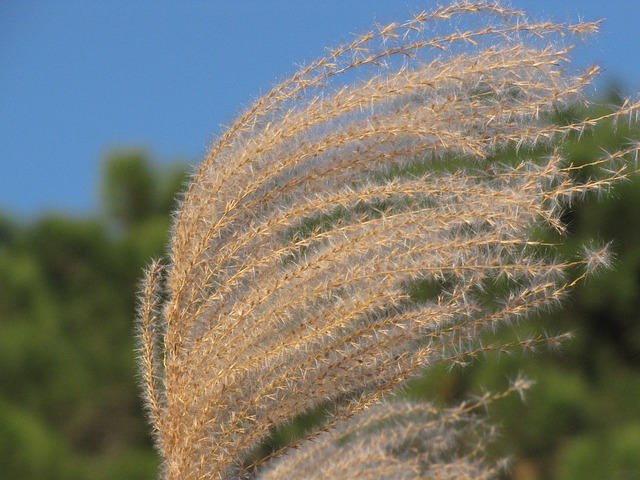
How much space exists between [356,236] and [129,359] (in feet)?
20.4

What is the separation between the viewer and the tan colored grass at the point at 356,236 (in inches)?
56.6

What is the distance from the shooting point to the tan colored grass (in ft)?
4.71

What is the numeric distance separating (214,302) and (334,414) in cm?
29

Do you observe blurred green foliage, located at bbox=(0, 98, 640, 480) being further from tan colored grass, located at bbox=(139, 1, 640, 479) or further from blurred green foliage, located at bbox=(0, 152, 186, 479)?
tan colored grass, located at bbox=(139, 1, 640, 479)

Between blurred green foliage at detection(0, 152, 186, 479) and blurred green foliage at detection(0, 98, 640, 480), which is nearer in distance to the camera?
blurred green foliage at detection(0, 98, 640, 480)

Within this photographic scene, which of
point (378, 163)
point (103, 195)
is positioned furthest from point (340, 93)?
point (103, 195)

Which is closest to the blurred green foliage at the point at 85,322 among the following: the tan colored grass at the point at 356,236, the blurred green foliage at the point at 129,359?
the blurred green foliage at the point at 129,359

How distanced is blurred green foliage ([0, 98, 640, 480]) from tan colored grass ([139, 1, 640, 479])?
4003 millimetres

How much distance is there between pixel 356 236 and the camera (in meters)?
1.44

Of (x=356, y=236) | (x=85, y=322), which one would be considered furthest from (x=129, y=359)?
(x=356, y=236)

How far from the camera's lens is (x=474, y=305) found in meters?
1.49

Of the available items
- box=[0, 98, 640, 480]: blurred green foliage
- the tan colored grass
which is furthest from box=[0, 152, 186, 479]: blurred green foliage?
the tan colored grass

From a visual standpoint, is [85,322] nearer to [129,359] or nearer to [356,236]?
[129,359]

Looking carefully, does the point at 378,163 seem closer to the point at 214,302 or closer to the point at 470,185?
the point at 470,185
